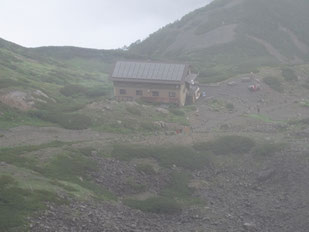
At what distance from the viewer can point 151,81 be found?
→ 6384cm

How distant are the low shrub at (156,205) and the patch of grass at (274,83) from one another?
1906 inches

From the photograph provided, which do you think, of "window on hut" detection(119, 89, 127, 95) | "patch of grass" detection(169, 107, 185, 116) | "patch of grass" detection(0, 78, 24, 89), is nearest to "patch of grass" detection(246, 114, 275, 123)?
"patch of grass" detection(169, 107, 185, 116)

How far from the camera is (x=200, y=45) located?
134 meters

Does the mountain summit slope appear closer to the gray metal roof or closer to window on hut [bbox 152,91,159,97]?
the gray metal roof

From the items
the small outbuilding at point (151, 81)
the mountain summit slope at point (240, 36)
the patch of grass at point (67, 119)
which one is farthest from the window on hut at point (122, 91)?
the mountain summit slope at point (240, 36)

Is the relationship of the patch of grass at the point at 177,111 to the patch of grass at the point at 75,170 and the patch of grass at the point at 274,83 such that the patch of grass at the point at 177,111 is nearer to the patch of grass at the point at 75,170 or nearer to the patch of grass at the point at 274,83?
the patch of grass at the point at 274,83

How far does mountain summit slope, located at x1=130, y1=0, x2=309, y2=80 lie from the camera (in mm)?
123562

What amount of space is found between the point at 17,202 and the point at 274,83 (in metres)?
60.3

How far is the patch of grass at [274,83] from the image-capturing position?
75.0 metres

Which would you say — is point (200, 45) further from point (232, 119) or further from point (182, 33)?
point (232, 119)

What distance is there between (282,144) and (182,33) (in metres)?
109

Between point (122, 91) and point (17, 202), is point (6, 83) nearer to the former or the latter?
point (122, 91)

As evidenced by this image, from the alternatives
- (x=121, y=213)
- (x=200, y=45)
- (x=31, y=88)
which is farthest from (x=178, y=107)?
(x=200, y=45)

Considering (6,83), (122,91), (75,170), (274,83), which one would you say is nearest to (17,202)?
(75,170)
